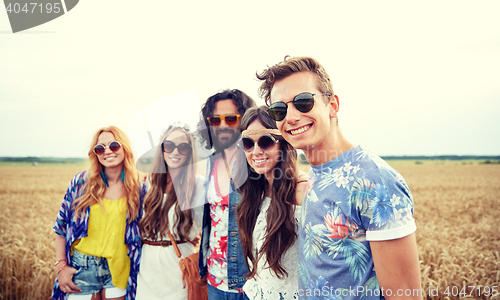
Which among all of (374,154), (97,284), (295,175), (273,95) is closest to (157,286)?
(97,284)

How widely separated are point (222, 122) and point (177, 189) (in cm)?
104

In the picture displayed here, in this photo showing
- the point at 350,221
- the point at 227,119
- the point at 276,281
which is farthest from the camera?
the point at 227,119

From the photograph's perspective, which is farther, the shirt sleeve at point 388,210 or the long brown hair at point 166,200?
the long brown hair at point 166,200

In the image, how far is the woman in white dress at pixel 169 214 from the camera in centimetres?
306

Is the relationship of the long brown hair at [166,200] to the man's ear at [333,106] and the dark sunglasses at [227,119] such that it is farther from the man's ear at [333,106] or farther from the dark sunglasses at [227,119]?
the man's ear at [333,106]

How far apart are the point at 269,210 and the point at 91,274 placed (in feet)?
7.59

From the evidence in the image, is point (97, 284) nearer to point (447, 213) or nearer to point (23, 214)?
point (23, 214)

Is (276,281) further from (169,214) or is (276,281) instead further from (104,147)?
(104,147)

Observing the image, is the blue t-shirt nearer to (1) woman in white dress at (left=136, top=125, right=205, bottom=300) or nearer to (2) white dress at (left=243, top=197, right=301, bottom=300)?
(2) white dress at (left=243, top=197, right=301, bottom=300)

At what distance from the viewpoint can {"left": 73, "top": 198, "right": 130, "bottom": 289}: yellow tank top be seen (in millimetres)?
3129

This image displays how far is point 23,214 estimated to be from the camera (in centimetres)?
1096

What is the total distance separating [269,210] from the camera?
2.43 metres

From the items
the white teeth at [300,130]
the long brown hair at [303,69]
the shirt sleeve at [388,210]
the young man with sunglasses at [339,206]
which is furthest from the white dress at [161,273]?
the shirt sleeve at [388,210]

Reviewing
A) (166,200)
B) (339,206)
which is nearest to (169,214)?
(166,200)
